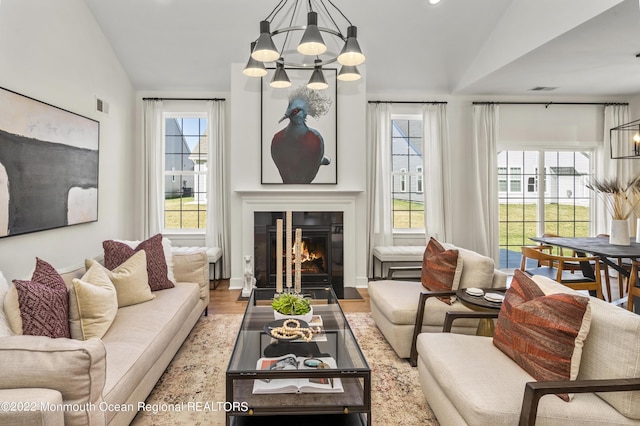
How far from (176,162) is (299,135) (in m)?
2.09

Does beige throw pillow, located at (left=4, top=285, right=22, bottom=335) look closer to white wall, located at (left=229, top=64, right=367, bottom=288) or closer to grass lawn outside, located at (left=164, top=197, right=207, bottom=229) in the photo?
white wall, located at (left=229, top=64, right=367, bottom=288)

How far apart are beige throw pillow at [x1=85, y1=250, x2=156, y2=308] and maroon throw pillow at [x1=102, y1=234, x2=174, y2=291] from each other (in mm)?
170

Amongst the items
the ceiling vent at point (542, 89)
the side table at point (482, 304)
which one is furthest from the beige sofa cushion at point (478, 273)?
the ceiling vent at point (542, 89)

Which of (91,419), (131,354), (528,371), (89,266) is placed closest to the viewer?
(91,419)

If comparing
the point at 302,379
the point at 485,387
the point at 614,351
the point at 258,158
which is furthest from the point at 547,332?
the point at 258,158

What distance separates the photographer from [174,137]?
5684mm

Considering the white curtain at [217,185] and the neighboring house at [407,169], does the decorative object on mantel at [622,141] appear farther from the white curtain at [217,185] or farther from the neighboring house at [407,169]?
the white curtain at [217,185]

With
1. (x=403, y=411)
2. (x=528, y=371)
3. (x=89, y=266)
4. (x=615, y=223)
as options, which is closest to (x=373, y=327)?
(x=403, y=411)

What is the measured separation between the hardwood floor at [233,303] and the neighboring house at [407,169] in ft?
5.84

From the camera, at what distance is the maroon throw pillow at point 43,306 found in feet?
5.91

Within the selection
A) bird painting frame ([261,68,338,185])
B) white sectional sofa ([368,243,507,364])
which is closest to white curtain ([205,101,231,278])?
bird painting frame ([261,68,338,185])

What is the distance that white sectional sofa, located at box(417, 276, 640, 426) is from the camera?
1448mm

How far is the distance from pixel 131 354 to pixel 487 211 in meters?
5.03

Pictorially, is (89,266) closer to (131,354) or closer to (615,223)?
(131,354)
